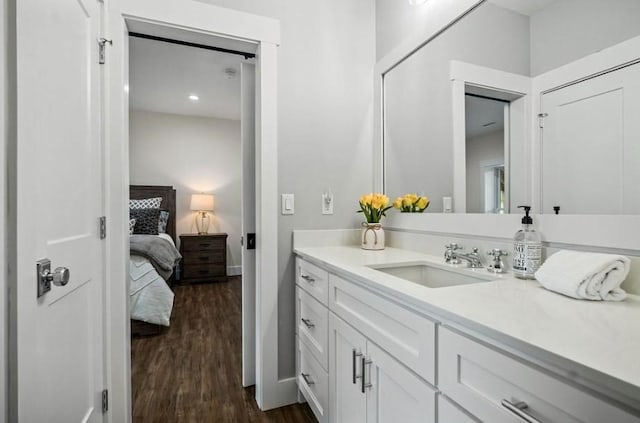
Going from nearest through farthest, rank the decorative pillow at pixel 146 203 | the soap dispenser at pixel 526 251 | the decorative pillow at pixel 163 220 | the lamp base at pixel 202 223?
the soap dispenser at pixel 526 251
the decorative pillow at pixel 146 203
the decorative pillow at pixel 163 220
the lamp base at pixel 202 223

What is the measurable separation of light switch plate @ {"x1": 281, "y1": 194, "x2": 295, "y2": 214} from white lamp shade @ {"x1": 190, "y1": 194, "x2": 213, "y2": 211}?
3502mm

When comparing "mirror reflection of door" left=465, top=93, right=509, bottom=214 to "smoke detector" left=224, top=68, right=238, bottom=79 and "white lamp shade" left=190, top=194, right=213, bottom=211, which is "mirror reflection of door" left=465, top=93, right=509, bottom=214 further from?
"white lamp shade" left=190, top=194, right=213, bottom=211

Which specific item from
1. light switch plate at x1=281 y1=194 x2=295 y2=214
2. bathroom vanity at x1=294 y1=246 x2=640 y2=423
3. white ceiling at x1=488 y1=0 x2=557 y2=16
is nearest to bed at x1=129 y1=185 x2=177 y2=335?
light switch plate at x1=281 y1=194 x2=295 y2=214

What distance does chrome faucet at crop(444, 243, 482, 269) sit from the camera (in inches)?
48.4

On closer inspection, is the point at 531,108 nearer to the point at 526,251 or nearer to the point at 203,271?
the point at 526,251

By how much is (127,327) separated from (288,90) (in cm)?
149

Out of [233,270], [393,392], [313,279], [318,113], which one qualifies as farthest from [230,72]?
[393,392]

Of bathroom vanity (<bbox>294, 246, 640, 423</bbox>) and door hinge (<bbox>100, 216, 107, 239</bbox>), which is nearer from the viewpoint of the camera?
bathroom vanity (<bbox>294, 246, 640, 423</bbox>)

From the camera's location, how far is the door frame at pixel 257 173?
1421mm

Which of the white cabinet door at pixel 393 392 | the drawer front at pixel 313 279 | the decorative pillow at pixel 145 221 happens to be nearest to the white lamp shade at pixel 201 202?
the decorative pillow at pixel 145 221

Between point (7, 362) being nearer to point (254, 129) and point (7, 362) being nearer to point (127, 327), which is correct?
point (127, 327)

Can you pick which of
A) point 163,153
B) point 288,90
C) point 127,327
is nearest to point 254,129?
point 288,90

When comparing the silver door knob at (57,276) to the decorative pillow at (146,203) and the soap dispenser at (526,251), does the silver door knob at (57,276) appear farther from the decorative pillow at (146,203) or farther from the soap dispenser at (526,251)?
the decorative pillow at (146,203)

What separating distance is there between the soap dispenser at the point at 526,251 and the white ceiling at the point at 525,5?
2.31 feet
